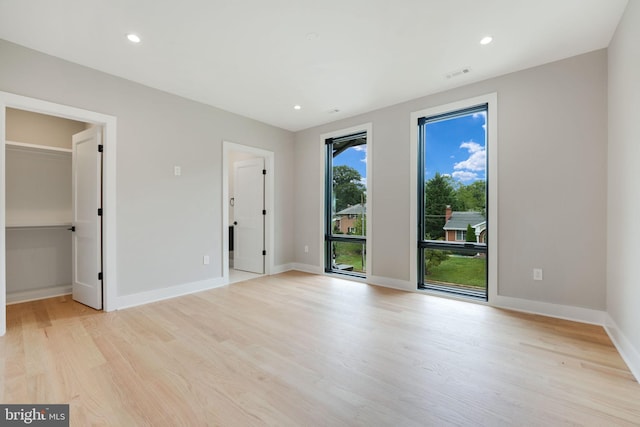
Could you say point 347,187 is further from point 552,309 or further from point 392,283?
point 552,309

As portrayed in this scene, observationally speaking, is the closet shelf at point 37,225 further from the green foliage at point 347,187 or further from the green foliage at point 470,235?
the green foliage at point 470,235

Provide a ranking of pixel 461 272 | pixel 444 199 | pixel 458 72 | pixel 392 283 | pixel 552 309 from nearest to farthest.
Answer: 1. pixel 552 309
2. pixel 458 72
3. pixel 461 272
4. pixel 444 199
5. pixel 392 283

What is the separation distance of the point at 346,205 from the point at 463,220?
190 centimetres

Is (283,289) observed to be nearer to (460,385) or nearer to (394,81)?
(460,385)

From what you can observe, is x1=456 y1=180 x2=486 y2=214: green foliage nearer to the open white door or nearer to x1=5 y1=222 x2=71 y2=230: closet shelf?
the open white door

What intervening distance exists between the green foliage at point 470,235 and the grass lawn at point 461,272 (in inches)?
9.3

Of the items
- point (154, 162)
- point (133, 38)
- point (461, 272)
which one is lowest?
point (461, 272)

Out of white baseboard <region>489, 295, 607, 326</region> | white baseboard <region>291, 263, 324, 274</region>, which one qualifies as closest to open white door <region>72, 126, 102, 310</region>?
white baseboard <region>291, 263, 324, 274</region>

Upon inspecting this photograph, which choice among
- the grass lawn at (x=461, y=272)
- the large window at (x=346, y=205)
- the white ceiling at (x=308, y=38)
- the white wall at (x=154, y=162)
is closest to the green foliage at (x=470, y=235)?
the grass lawn at (x=461, y=272)

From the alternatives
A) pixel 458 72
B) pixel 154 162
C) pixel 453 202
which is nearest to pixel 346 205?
pixel 453 202

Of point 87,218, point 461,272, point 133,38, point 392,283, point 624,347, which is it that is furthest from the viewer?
point 392,283

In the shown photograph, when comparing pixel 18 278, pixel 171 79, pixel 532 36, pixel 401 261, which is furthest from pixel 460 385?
pixel 18 278

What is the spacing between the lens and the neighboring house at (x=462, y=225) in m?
3.50

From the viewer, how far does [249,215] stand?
210 inches
